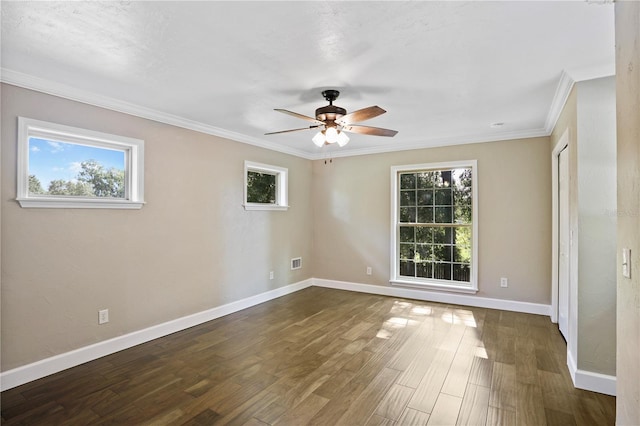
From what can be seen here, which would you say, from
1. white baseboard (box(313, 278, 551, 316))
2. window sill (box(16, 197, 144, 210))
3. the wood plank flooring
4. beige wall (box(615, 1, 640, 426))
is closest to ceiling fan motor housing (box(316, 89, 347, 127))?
beige wall (box(615, 1, 640, 426))

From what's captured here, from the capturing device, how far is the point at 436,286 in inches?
195

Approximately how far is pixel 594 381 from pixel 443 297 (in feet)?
8.03

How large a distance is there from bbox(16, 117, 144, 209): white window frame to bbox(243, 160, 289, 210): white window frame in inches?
60.6

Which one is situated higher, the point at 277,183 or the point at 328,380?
the point at 277,183

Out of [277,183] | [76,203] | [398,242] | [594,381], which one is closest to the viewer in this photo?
[594,381]

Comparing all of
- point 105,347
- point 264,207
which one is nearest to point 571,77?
point 264,207

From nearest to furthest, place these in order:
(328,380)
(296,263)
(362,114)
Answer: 1. (328,380)
2. (362,114)
3. (296,263)

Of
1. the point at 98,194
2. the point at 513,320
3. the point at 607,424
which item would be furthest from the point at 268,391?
the point at 513,320

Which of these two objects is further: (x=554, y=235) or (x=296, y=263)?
(x=296, y=263)

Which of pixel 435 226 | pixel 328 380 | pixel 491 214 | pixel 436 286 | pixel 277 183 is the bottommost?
pixel 328 380

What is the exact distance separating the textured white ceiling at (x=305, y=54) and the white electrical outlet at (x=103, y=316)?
2001 mm

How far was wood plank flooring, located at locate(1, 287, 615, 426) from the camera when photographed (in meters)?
2.17

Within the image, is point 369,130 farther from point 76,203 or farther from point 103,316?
point 103,316

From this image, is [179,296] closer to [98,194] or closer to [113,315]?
[113,315]
